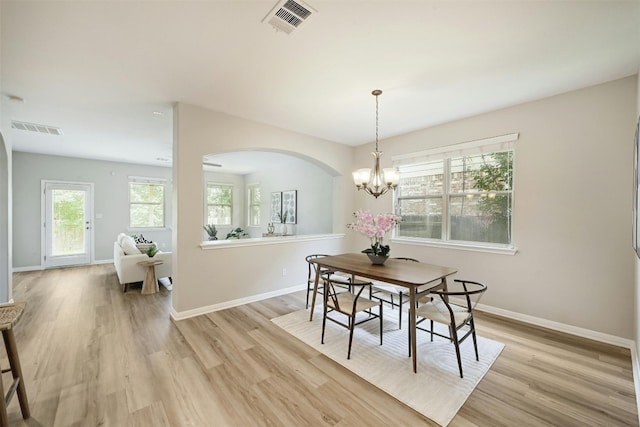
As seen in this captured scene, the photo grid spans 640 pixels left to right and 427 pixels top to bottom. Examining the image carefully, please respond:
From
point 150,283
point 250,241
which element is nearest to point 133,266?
point 150,283

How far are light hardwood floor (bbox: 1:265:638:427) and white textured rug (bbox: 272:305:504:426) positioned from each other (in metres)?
0.08

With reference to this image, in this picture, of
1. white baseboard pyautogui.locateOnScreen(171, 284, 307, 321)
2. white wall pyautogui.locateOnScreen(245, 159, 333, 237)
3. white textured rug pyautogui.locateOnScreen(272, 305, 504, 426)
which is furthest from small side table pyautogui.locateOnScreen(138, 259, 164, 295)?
white wall pyautogui.locateOnScreen(245, 159, 333, 237)

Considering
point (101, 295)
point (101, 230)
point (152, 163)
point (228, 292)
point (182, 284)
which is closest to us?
point (182, 284)

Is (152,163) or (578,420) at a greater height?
(152,163)

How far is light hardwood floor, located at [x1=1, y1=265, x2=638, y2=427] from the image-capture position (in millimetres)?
1767

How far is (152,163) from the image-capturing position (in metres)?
7.36

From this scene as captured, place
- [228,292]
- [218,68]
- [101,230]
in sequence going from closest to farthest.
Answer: [218,68] → [228,292] → [101,230]

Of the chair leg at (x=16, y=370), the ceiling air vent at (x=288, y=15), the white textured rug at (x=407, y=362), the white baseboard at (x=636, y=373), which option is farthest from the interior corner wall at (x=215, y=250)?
the white baseboard at (x=636, y=373)

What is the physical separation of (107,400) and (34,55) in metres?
2.99

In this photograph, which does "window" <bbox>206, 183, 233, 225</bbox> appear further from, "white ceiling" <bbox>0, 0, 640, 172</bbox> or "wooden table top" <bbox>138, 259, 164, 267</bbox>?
"white ceiling" <bbox>0, 0, 640, 172</bbox>

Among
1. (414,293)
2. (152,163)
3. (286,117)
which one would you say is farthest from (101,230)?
(414,293)

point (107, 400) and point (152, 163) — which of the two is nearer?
point (107, 400)

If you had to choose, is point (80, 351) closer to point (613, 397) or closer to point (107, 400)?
point (107, 400)

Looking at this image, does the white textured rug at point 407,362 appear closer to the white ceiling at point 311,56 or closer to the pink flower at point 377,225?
the pink flower at point 377,225
